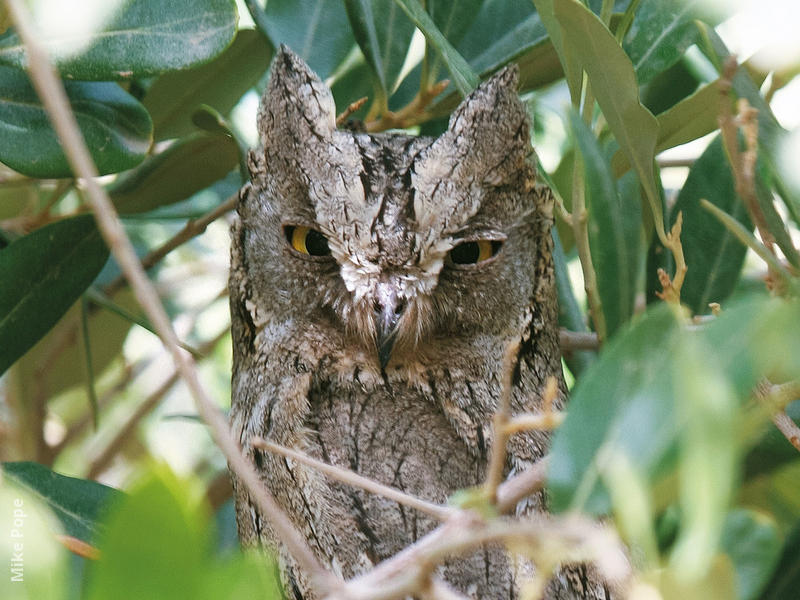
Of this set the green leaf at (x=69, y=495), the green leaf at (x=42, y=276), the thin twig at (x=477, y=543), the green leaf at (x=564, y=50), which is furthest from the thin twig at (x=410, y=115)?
the thin twig at (x=477, y=543)

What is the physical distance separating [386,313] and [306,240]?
265 millimetres

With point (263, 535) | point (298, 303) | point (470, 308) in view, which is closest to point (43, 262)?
point (298, 303)

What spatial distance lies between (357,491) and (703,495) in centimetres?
118

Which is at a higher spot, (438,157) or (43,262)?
(43,262)

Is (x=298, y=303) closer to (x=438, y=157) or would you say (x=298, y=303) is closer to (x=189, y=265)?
(x=438, y=157)

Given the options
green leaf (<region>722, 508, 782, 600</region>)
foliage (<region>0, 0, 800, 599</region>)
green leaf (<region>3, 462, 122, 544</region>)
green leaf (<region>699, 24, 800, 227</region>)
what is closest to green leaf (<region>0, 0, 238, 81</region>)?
foliage (<region>0, 0, 800, 599</region>)

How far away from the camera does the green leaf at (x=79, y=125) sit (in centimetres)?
154

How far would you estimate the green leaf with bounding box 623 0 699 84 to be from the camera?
5.28 ft

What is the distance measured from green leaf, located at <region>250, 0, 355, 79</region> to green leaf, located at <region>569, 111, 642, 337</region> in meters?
1.02

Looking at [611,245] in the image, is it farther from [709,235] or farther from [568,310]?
[568,310]

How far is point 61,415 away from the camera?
11.1 ft

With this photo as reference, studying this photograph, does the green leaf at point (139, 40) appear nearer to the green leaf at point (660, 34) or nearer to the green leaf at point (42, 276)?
the green leaf at point (42, 276)

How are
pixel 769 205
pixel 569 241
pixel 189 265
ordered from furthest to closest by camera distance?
pixel 189 265
pixel 569 241
pixel 769 205

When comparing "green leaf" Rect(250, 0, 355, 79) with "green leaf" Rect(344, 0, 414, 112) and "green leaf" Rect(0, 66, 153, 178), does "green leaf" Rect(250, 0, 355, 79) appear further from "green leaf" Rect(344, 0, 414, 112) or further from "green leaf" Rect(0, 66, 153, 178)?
"green leaf" Rect(0, 66, 153, 178)
